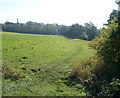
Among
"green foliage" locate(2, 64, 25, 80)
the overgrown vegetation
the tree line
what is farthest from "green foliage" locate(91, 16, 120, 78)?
the tree line

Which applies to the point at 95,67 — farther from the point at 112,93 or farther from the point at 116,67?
the point at 112,93

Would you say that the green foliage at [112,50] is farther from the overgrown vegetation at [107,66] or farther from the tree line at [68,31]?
the tree line at [68,31]

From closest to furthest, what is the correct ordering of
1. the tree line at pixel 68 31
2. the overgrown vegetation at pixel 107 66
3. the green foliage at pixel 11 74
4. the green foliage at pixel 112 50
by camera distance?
the overgrown vegetation at pixel 107 66
the green foliage at pixel 112 50
the green foliage at pixel 11 74
the tree line at pixel 68 31

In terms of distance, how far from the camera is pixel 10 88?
36.9 ft

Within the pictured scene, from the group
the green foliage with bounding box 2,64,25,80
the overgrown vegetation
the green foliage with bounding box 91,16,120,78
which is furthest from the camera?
the green foliage with bounding box 2,64,25,80

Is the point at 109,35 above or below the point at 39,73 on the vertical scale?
above

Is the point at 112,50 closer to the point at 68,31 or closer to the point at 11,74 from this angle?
the point at 11,74

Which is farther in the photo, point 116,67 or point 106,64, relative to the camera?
point 106,64

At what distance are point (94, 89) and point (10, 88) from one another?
577 centimetres

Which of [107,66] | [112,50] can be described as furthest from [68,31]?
[112,50]

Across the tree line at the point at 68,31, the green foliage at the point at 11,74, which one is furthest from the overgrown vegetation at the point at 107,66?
the tree line at the point at 68,31

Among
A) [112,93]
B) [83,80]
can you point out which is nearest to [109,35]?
[83,80]

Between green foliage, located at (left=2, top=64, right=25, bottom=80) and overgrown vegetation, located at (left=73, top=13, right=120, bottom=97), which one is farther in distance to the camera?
green foliage, located at (left=2, top=64, right=25, bottom=80)

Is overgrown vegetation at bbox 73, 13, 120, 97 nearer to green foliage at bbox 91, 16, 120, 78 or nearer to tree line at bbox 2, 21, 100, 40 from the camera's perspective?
green foliage at bbox 91, 16, 120, 78
